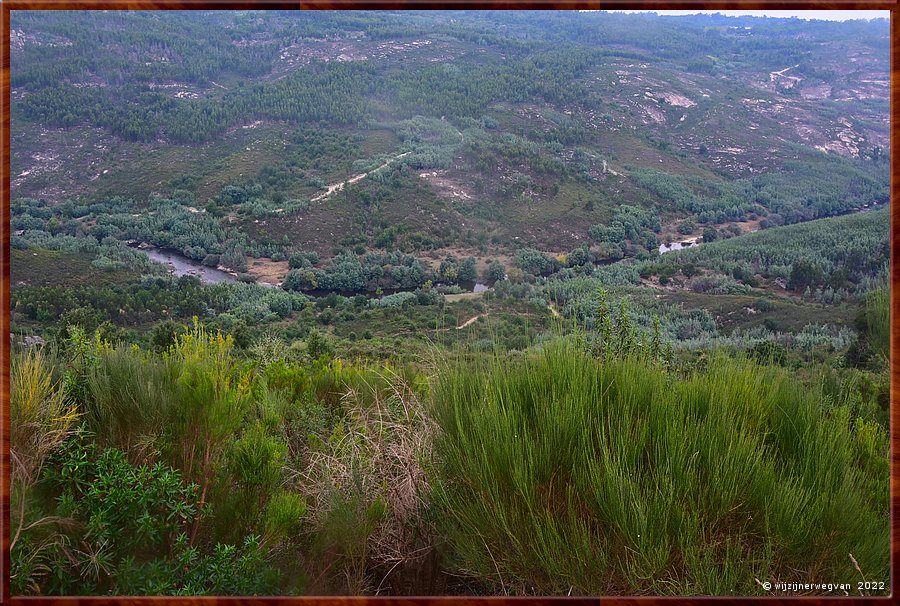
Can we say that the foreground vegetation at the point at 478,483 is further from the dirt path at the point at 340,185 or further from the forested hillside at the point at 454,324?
the dirt path at the point at 340,185

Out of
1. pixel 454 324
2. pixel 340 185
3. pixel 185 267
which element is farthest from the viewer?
pixel 340 185

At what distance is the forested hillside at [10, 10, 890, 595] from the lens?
1815 mm

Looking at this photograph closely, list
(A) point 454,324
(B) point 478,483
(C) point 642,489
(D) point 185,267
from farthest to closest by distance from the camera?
(D) point 185,267 → (A) point 454,324 → (B) point 478,483 → (C) point 642,489

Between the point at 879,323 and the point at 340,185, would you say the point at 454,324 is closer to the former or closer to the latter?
the point at 879,323

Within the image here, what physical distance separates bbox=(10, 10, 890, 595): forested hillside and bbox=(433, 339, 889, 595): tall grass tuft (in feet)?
0.04

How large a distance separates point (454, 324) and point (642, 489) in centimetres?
159

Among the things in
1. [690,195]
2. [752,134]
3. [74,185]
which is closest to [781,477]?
[690,195]

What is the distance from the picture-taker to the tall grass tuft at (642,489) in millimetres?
1729

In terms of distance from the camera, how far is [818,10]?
186 centimetres

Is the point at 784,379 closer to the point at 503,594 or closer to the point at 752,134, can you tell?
the point at 503,594

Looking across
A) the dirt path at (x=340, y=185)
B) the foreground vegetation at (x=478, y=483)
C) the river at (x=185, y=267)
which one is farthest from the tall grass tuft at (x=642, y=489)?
the dirt path at (x=340, y=185)

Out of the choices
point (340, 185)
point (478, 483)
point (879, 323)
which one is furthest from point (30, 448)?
point (340, 185)

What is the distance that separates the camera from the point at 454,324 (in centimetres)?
318

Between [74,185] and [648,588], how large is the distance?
851 cm
